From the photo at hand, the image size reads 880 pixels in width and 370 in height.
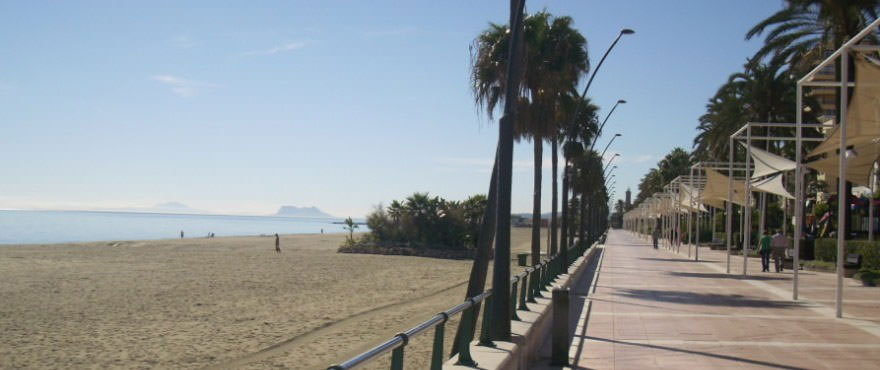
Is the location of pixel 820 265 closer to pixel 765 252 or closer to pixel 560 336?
pixel 765 252

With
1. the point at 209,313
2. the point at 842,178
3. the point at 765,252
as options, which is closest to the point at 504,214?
the point at 842,178

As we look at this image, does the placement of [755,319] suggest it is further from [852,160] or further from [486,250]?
[852,160]

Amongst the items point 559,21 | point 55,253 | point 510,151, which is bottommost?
point 55,253

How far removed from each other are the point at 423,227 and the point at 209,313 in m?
33.7

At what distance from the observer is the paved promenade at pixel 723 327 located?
35.2 ft

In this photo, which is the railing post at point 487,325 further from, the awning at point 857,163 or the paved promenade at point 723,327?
the awning at point 857,163

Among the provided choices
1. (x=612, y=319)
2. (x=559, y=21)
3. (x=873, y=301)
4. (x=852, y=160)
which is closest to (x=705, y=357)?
(x=612, y=319)

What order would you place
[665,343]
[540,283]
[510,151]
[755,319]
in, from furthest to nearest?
[540,283], [755,319], [665,343], [510,151]

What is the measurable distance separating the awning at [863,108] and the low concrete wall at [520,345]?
669cm

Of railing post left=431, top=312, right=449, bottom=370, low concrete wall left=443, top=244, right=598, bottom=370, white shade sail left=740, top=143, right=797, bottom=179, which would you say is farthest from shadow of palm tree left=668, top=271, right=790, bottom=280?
railing post left=431, top=312, right=449, bottom=370

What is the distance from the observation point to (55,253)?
4884cm

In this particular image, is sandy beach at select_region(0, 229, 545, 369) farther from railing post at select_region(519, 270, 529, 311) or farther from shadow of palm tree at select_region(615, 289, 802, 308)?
shadow of palm tree at select_region(615, 289, 802, 308)

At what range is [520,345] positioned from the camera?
9.62 meters

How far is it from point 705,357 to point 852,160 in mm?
12877
